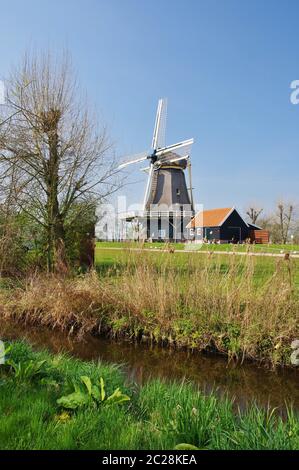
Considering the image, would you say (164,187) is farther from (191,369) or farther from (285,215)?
(191,369)

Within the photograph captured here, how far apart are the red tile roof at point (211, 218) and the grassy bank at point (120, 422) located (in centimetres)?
3313

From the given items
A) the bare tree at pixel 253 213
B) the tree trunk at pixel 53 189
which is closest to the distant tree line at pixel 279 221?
the bare tree at pixel 253 213

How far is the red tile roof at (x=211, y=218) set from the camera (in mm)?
37347

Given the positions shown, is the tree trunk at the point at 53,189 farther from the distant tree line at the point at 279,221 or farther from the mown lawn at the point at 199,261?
the distant tree line at the point at 279,221

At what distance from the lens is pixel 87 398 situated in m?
2.83

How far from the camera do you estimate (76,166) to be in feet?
35.4

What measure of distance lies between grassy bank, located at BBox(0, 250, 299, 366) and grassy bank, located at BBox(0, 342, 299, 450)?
245 cm

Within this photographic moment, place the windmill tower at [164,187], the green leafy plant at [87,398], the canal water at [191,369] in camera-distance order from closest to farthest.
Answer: the green leafy plant at [87,398] < the canal water at [191,369] < the windmill tower at [164,187]

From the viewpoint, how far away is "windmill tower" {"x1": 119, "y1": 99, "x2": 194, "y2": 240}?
3388 centimetres

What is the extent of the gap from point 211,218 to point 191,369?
3476 cm

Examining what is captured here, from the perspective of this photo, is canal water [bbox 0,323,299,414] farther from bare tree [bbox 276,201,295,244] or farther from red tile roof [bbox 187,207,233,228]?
bare tree [bbox 276,201,295,244]

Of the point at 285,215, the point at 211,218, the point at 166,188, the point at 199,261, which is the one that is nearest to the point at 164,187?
the point at 166,188

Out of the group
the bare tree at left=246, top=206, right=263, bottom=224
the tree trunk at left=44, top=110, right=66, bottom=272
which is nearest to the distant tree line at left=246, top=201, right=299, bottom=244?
the bare tree at left=246, top=206, right=263, bottom=224
